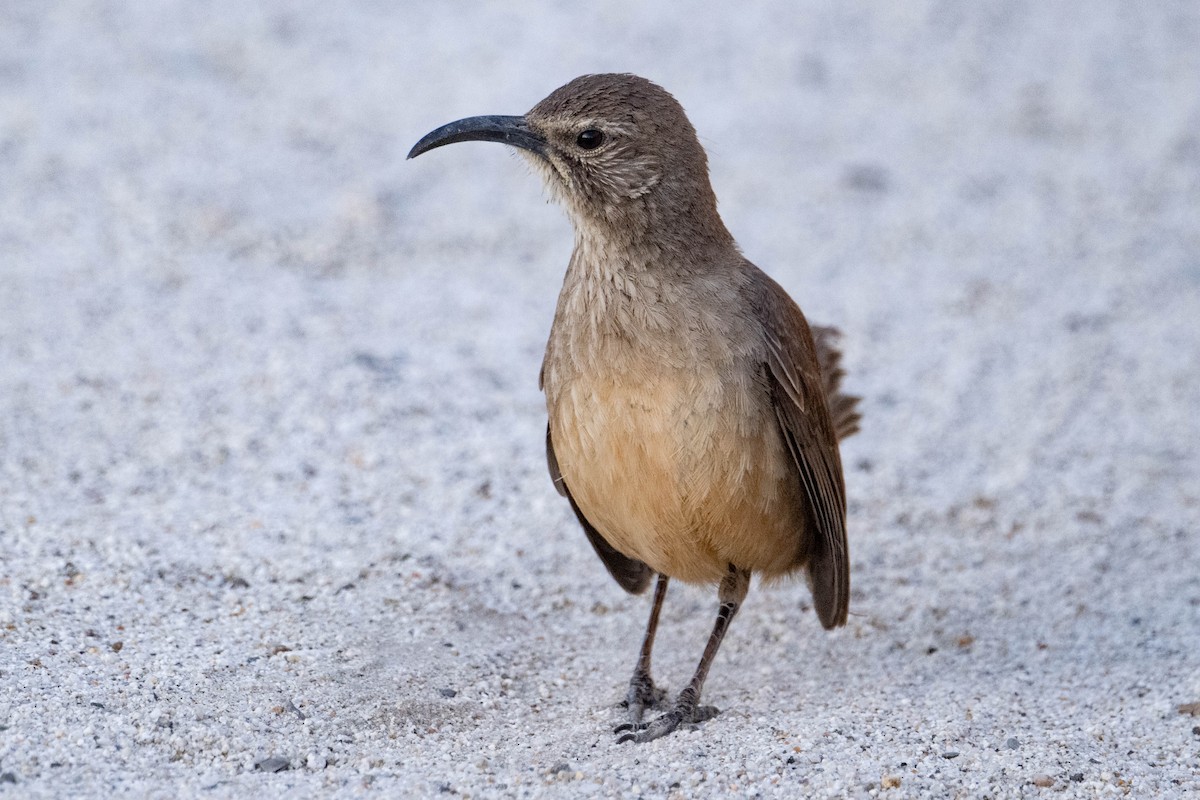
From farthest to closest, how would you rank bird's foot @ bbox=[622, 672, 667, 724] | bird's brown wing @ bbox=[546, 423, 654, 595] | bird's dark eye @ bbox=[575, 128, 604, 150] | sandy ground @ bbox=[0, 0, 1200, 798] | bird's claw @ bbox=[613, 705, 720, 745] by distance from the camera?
1. bird's brown wing @ bbox=[546, 423, 654, 595]
2. bird's foot @ bbox=[622, 672, 667, 724]
3. bird's dark eye @ bbox=[575, 128, 604, 150]
4. bird's claw @ bbox=[613, 705, 720, 745]
5. sandy ground @ bbox=[0, 0, 1200, 798]

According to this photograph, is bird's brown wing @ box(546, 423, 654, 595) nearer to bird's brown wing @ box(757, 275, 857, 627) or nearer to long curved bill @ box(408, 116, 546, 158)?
bird's brown wing @ box(757, 275, 857, 627)

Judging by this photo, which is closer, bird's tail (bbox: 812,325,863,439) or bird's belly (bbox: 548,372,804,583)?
bird's belly (bbox: 548,372,804,583)

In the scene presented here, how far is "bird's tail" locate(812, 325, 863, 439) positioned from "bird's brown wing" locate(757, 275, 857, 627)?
562 millimetres

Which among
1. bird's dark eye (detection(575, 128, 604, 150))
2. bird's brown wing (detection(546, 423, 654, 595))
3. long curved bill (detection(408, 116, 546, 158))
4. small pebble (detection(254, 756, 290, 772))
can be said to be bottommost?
small pebble (detection(254, 756, 290, 772))

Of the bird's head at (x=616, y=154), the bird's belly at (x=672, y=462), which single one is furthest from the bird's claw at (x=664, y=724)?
the bird's head at (x=616, y=154)

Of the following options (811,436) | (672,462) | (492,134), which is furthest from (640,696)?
(492,134)

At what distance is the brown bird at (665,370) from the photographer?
153 inches

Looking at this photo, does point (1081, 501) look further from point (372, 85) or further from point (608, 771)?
point (372, 85)

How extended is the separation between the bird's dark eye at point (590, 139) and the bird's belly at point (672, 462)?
73 centimetres

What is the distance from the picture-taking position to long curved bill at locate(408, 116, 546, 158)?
4.20 metres

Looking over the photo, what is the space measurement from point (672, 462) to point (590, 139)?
1.03 m

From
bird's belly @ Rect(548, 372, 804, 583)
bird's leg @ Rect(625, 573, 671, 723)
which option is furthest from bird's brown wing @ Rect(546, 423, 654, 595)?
bird's belly @ Rect(548, 372, 804, 583)

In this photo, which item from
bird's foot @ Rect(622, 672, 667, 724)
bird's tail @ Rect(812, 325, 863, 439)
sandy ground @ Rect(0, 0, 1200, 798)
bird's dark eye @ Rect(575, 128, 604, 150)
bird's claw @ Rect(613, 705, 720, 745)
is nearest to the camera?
sandy ground @ Rect(0, 0, 1200, 798)

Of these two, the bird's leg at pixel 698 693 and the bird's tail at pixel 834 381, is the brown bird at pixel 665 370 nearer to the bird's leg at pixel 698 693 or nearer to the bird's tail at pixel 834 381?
the bird's leg at pixel 698 693
